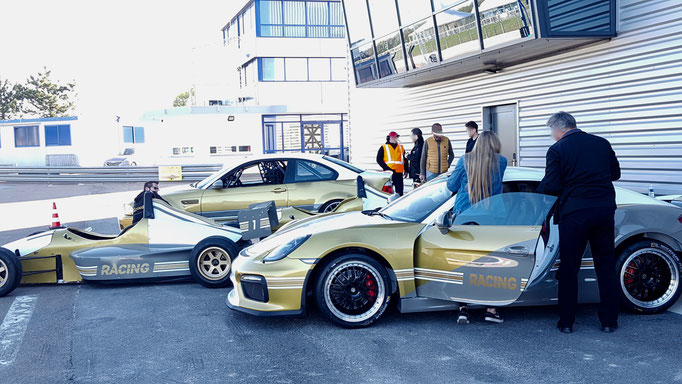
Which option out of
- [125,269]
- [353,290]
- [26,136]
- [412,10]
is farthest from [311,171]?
[26,136]

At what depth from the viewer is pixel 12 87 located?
5600cm

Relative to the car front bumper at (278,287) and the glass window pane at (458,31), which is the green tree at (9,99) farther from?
the car front bumper at (278,287)

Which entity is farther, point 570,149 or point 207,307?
point 207,307

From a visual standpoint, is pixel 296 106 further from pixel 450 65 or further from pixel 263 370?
pixel 263 370

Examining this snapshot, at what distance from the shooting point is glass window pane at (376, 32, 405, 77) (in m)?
14.7

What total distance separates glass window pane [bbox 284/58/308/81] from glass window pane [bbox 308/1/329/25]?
7.39 feet

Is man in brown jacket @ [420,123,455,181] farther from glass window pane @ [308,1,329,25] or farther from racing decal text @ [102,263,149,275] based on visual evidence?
glass window pane @ [308,1,329,25]

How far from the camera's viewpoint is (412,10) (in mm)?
13820

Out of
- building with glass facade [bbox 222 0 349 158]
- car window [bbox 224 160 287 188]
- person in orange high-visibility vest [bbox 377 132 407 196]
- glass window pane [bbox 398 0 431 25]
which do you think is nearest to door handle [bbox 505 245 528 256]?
car window [bbox 224 160 287 188]

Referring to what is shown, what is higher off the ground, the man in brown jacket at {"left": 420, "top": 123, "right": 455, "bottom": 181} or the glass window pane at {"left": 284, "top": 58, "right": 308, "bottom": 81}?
the glass window pane at {"left": 284, "top": 58, "right": 308, "bottom": 81}

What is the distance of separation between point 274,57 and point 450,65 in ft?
73.7

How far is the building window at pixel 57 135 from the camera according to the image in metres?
35.0

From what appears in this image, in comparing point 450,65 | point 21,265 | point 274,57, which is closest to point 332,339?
point 21,265

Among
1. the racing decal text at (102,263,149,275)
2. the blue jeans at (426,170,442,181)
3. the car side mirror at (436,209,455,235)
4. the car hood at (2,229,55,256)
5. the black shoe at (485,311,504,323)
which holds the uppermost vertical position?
the blue jeans at (426,170,442,181)
